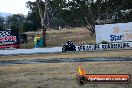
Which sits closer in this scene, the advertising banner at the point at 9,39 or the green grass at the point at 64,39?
the advertising banner at the point at 9,39

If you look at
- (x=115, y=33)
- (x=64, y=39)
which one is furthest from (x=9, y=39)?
(x=64, y=39)

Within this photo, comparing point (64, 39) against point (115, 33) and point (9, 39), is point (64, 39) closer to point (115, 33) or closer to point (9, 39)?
point (9, 39)

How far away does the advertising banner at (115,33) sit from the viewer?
3328cm

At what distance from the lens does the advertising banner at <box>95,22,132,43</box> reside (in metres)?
33.3

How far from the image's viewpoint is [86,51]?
102 ft

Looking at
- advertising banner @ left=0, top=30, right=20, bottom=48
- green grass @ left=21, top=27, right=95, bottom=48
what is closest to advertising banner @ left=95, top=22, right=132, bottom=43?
green grass @ left=21, top=27, right=95, bottom=48

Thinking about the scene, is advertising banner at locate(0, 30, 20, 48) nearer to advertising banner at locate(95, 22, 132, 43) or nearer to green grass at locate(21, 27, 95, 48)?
green grass at locate(21, 27, 95, 48)

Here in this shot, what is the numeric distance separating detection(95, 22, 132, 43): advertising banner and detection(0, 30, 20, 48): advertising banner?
8.31 m

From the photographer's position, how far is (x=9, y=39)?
3712 cm

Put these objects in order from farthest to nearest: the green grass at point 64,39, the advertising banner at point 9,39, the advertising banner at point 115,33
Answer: the green grass at point 64,39 < the advertising banner at point 9,39 < the advertising banner at point 115,33

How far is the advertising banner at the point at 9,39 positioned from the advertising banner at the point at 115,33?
27.3 feet

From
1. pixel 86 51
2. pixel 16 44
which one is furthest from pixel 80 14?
pixel 86 51

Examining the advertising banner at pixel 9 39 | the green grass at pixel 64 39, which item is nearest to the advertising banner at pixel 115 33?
the green grass at pixel 64 39

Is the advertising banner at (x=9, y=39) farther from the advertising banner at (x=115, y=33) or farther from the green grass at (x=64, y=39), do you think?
the advertising banner at (x=115, y=33)
